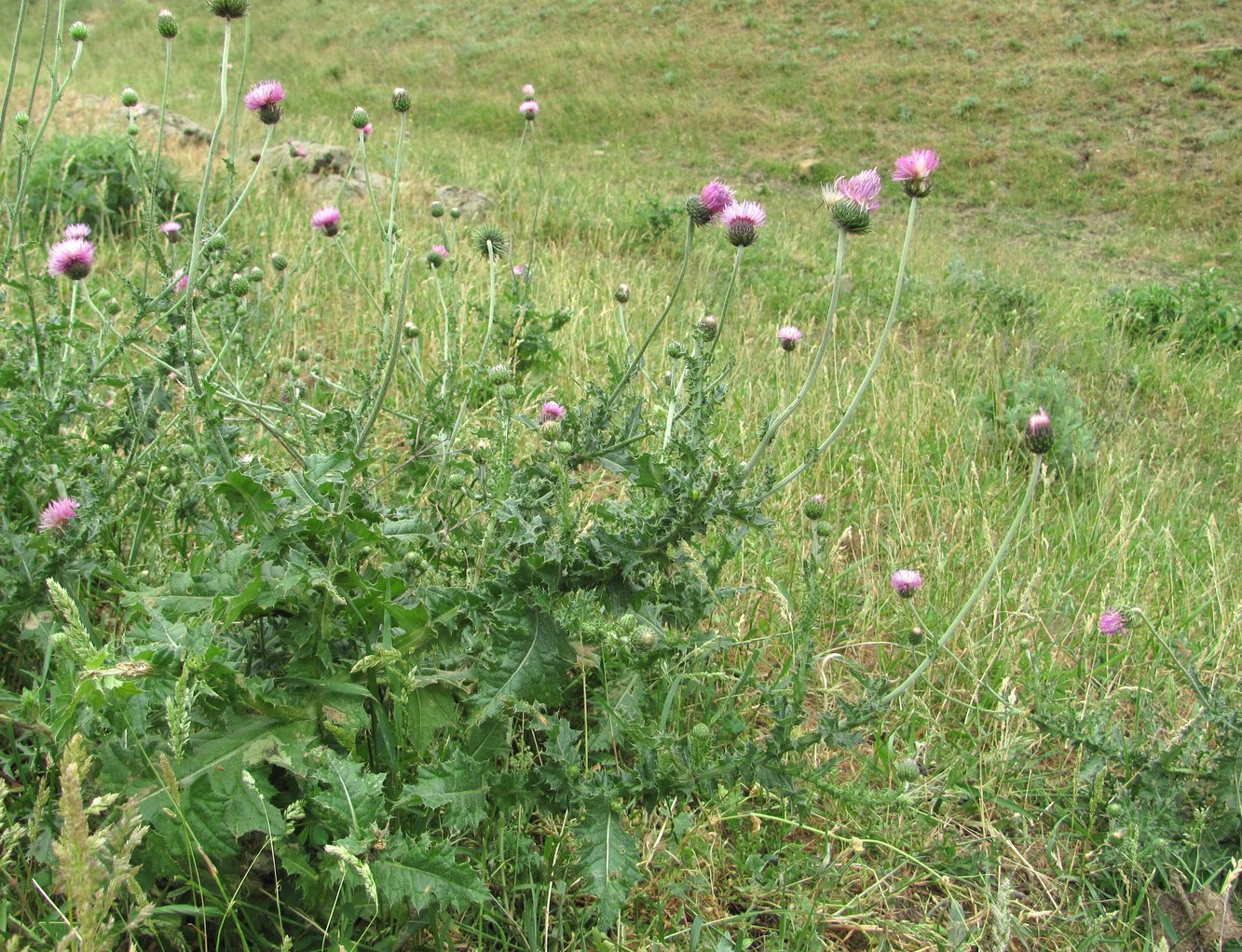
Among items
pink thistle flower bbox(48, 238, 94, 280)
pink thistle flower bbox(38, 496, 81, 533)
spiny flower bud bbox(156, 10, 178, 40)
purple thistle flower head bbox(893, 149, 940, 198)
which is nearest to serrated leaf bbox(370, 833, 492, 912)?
pink thistle flower bbox(38, 496, 81, 533)

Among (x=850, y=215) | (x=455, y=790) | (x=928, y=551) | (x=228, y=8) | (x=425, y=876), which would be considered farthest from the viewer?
(x=928, y=551)

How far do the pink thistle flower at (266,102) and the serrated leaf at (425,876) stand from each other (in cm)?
169

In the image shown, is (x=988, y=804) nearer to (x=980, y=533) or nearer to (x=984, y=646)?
(x=984, y=646)

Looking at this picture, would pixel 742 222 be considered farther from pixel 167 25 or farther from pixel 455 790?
pixel 167 25

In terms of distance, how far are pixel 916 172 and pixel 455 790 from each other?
141 centimetres

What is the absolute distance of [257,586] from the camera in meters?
1.32

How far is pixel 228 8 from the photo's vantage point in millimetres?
1815

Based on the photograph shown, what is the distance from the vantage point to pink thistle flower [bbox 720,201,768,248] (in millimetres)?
1888

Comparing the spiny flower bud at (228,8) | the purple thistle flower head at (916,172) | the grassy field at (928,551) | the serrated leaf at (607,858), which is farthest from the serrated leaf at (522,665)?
the spiny flower bud at (228,8)

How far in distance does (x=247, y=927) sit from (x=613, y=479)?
1.72 meters

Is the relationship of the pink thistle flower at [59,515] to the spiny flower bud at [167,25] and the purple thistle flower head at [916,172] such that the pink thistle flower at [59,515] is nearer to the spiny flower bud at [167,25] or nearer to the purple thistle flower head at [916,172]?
the spiny flower bud at [167,25]

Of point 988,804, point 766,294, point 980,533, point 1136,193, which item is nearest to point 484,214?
point 766,294

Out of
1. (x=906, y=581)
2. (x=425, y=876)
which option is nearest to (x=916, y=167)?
(x=906, y=581)

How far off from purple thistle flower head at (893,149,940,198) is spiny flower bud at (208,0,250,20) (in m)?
1.39
